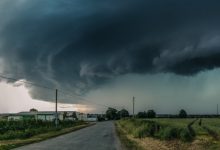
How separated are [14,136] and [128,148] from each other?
1976cm

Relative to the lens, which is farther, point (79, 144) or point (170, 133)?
point (79, 144)

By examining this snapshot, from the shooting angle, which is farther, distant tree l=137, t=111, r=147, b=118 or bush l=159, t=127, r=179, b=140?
distant tree l=137, t=111, r=147, b=118

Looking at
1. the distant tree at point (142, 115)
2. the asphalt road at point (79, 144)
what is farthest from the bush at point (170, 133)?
the distant tree at point (142, 115)

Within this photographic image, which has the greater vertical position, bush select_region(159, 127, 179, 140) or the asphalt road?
bush select_region(159, 127, 179, 140)

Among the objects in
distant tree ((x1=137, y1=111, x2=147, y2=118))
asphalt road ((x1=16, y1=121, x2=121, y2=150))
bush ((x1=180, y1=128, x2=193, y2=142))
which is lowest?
asphalt road ((x1=16, y1=121, x2=121, y2=150))

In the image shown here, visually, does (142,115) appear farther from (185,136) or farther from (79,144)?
(185,136)

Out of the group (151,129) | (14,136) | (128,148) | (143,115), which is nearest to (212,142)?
(128,148)

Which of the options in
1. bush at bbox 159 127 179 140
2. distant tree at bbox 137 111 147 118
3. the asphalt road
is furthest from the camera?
distant tree at bbox 137 111 147 118

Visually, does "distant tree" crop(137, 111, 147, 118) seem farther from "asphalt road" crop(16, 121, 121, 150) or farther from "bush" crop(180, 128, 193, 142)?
"bush" crop(180, 128, 193, 142)

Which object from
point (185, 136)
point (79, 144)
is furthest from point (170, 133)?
point (79, 144)

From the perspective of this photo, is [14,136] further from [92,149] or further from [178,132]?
[178,132]

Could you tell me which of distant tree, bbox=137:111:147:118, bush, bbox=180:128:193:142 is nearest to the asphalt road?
bush, bbox=180:128:193:142

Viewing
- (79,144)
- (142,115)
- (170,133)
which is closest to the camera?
(170,133)

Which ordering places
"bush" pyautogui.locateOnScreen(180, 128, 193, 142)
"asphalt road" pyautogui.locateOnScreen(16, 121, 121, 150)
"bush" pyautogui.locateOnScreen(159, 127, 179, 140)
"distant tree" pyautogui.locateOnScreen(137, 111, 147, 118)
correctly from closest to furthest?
1. "bush" pyautogui.locateOnScreen(180, 128, 193, 142)
2. "bush" pyautogui.locateOnScreen(159, 127, 179, 140)
3. "asphalt road" pyautogui.locateOnScreen(16, 121, 121, 150)
4. "distant tree" pyautogui.locateOnScreen(137, 111, 147, 118)
